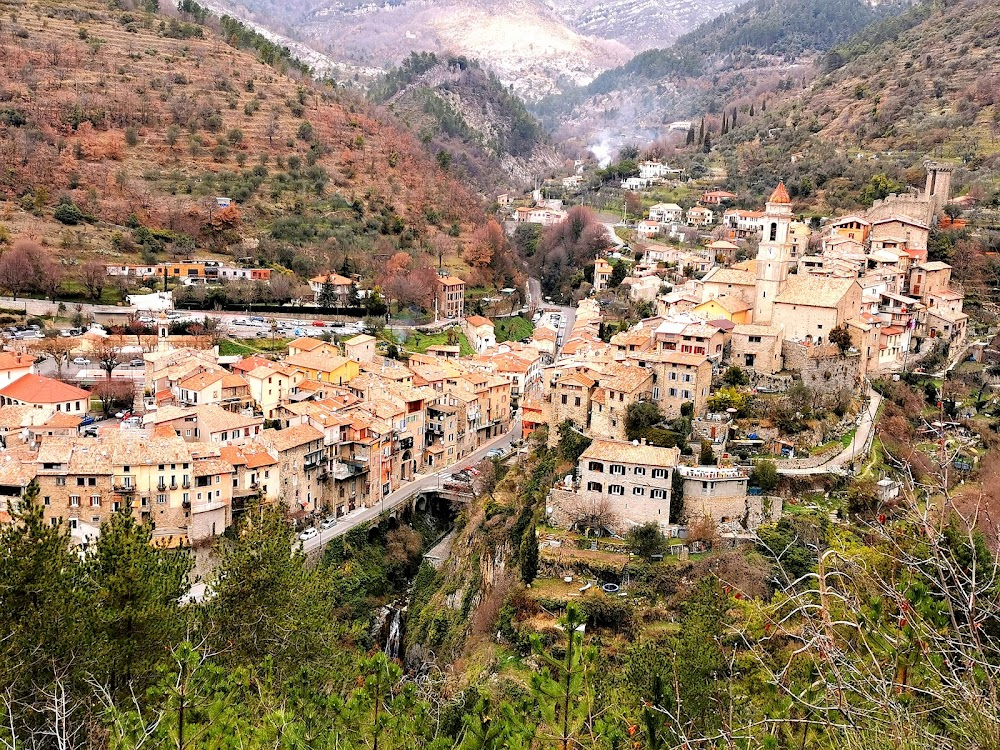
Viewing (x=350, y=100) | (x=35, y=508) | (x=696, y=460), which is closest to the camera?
(x=35, y=508)

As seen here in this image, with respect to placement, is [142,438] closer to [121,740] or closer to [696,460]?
[696,460]

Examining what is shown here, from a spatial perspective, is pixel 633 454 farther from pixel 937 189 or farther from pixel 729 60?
pixel 729 60

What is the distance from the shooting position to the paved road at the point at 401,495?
28170mm

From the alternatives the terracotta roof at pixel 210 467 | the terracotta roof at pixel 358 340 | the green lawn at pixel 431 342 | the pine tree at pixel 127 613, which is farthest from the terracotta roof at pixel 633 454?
the green lawn at pixel 431 342

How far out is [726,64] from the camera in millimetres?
113000

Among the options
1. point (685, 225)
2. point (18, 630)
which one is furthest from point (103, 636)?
point (685, 225)

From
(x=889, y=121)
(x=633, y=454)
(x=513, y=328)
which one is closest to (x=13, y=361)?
(x=633, y=454)

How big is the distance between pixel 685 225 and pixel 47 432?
1430 inches

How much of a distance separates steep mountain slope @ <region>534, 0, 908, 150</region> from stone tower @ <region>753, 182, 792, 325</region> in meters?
71.1

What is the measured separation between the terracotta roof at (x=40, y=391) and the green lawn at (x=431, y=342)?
15.3 m

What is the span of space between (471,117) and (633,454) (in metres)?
86.9

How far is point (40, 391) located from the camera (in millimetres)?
30125

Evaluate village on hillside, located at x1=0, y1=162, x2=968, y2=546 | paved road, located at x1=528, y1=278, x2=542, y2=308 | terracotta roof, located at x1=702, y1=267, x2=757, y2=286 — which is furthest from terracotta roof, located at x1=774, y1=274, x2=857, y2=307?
paved road, located at x1=528, y1=278, x2=542, y2=308

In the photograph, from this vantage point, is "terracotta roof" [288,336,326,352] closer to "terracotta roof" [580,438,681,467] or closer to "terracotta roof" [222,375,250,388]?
"terracotta roof" [222,375,250,388]
